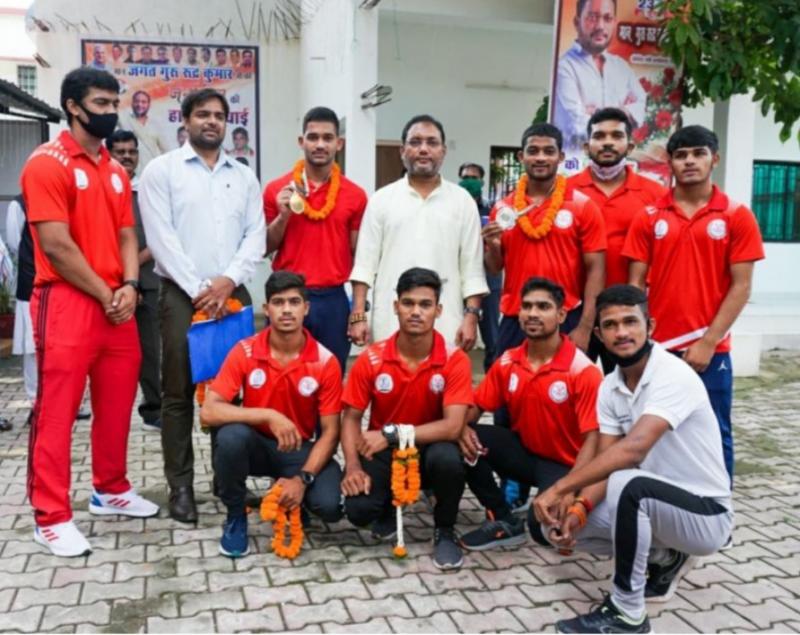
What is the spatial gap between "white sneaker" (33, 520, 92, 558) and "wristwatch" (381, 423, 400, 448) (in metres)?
1.39

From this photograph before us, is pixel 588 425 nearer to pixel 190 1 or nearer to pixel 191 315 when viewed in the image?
pixel 191 315

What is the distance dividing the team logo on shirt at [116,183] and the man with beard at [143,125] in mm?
6728

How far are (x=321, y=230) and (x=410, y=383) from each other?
99cm

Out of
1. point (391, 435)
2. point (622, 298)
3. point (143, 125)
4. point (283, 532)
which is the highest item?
point (143, 125)

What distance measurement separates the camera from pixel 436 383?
3.75 metres

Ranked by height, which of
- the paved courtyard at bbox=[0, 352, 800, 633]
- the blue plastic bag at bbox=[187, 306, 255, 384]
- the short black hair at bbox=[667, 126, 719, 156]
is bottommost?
the paved courtyard at bbox=[0, 352, 800, 633]

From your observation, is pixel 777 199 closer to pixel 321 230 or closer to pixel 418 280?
pixel 321 230

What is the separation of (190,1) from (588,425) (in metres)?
8.80

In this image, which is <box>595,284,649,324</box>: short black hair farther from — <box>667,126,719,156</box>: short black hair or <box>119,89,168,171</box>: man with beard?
<box>119,89,168,171</box>: man with beard

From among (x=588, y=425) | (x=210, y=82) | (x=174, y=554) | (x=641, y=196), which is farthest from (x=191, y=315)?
(x=210, y=82)

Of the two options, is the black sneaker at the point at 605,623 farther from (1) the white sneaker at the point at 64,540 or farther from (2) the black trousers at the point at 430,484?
(1) the white sneaker at the point at 64,540

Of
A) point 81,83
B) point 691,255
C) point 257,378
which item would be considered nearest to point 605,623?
point 691,255

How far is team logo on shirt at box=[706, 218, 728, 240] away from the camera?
368 centimetres

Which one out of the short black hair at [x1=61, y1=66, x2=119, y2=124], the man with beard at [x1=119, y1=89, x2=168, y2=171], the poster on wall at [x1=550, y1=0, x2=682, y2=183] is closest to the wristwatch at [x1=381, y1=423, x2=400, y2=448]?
the short black hair at [x1=61, y1=66, x2=119, y2=124]
